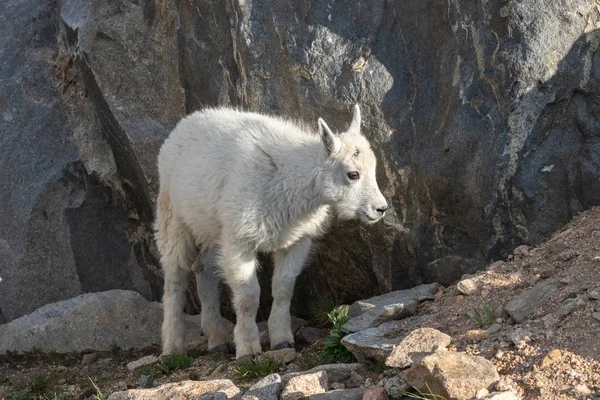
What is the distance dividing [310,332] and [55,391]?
9.14ft

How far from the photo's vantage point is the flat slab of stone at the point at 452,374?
5602 mm

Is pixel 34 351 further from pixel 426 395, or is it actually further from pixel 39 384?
pixel 426 395

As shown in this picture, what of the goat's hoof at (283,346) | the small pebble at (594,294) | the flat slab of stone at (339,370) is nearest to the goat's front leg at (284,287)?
the goat's hoof at (283,346)

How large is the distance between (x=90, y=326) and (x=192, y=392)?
4.19 m

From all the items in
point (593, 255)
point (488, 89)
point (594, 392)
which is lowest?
point (594, 392)

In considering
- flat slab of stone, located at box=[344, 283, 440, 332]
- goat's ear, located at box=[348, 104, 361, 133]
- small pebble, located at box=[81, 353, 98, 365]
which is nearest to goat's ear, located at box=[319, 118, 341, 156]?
goat's ear, located at box=[348, 104, 361, 133]

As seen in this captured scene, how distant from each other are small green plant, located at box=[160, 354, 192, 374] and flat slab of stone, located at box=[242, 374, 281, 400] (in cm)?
283

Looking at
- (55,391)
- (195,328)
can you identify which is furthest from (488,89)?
(55,391)

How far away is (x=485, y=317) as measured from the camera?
273 inches

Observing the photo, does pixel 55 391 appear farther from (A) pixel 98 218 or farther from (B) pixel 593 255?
(B) pixel 593 255

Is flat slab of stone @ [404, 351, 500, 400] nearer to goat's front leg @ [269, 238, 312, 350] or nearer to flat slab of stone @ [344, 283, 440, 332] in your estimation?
flat slab of stone @ [344, 283, 440, 332]

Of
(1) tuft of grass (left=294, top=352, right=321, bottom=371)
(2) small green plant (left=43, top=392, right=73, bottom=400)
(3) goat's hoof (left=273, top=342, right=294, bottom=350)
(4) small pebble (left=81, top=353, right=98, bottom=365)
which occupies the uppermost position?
(4) small pebble (left=81, top=353, right=98, bottom=365)

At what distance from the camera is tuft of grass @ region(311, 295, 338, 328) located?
9.80 metres

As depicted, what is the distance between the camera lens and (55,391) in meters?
8.90
